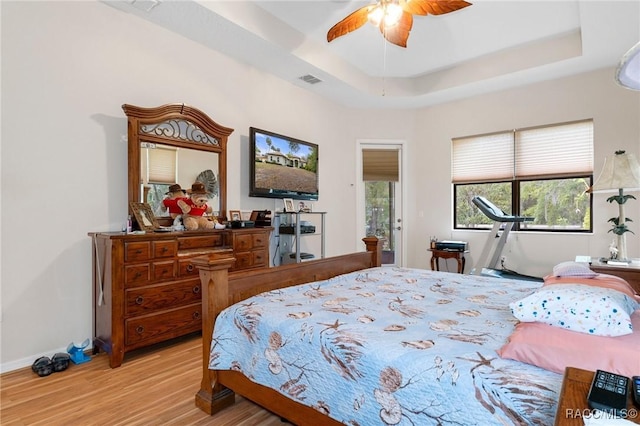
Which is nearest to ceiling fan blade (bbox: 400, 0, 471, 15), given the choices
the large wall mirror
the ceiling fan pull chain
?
the ceiling fan pull chain

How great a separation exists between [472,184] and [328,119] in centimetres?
242

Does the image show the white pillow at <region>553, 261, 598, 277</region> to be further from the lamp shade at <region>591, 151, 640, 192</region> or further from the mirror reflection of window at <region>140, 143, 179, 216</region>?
the mirror reflection of window at <region>140, 143, 179, 216</region>

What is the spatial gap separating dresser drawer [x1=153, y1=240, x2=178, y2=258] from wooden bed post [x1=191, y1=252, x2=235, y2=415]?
1.12m

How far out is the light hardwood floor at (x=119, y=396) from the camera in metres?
1.88

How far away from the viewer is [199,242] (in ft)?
10.6

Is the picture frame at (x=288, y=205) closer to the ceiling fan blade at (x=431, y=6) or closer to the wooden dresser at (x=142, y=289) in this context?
the wooden dresser at (x=142, y=289)

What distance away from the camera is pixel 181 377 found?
2.39 m

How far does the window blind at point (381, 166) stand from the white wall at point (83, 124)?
1892 millimetres

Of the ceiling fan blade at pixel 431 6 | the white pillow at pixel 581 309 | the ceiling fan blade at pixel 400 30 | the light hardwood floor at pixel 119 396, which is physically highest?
the ceiling fan blade at pixel 400 30

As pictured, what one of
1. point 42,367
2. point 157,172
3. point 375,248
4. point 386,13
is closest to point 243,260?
point 157,172

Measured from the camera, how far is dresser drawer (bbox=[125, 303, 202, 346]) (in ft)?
8.61

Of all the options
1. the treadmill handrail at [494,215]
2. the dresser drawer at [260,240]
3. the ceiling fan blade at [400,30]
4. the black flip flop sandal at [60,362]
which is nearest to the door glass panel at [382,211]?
the treadmill handrail at [494,215]

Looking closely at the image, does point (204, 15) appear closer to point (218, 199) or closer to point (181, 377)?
point (218, 199)

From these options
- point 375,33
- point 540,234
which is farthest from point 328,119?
point 540,234
